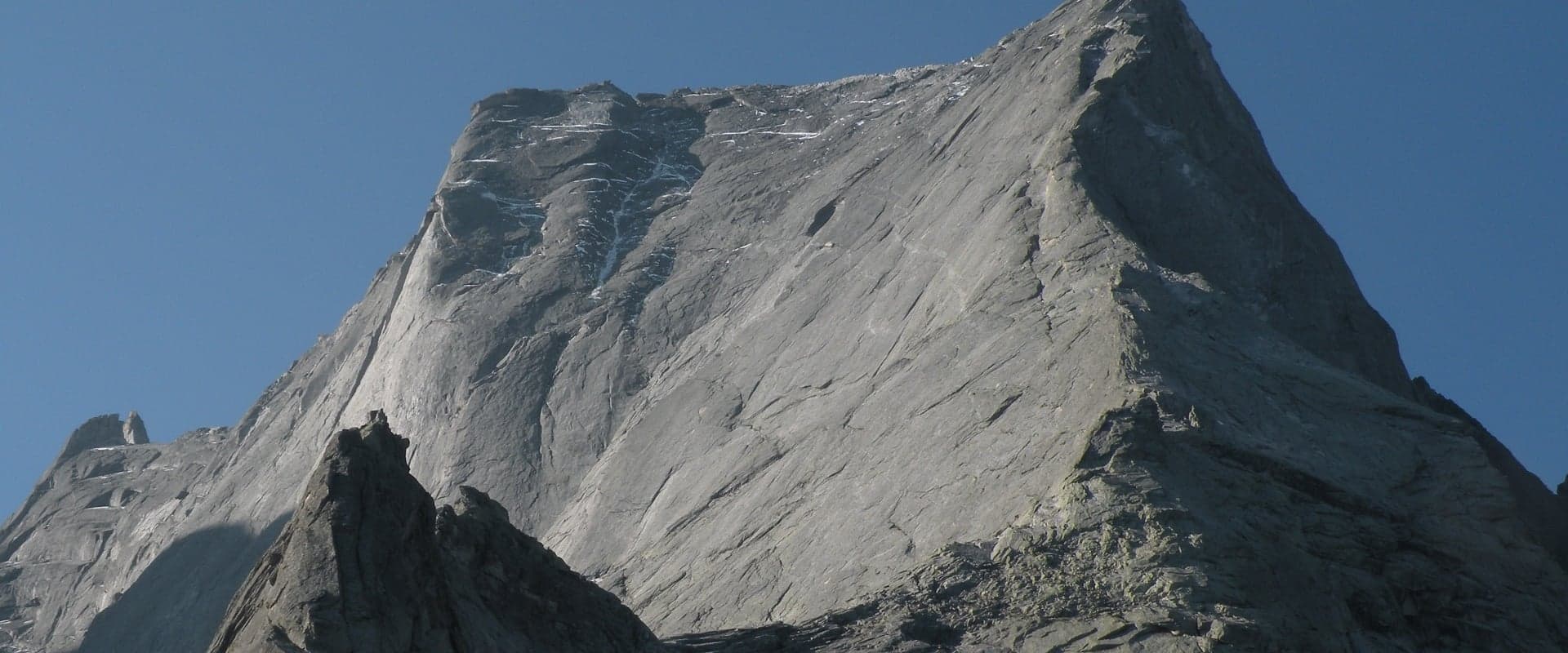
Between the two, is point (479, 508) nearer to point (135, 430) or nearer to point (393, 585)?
point (393, 585)

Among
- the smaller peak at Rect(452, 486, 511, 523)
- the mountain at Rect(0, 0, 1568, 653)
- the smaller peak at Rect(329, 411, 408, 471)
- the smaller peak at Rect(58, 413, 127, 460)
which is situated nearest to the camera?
the smaller peak at Rect(329, 411, 408, 471)

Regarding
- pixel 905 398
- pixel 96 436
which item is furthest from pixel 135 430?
pixel 905 398

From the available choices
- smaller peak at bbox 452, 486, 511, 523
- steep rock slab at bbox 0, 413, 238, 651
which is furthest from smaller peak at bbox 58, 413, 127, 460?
smaller peak at bbox 452, 486, 511, 523

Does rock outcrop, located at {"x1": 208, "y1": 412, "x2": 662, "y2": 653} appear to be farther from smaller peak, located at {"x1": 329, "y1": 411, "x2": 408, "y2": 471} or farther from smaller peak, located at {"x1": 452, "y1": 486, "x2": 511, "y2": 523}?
smaller peak, located at {"x1": 452, "y1": 486, "x2": 511, "y2": 523}

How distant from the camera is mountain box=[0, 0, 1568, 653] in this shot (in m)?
31.4

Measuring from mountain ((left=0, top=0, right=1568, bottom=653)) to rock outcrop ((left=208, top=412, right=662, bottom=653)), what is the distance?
3.72 metres

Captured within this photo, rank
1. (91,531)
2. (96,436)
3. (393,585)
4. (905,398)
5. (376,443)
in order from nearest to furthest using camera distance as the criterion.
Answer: (393,585)
(376,443)
(905,398)
(91,531)
(96,436)

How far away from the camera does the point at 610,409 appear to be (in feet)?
190

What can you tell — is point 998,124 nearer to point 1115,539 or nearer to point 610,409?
point 610,409

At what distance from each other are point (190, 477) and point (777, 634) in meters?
48.9

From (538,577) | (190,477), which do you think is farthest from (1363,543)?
(190,477)

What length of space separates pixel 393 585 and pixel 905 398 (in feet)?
65.4

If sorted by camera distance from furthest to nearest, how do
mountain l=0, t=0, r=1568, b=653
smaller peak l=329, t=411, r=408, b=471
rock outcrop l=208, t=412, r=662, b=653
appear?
mountain l=0, t=0, r=1568, b=653, smaller peak l=329, t=411, r=408, b=471, rock outcrop l=208, t=412, r=662, b=653

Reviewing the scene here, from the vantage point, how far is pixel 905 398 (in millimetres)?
41750
